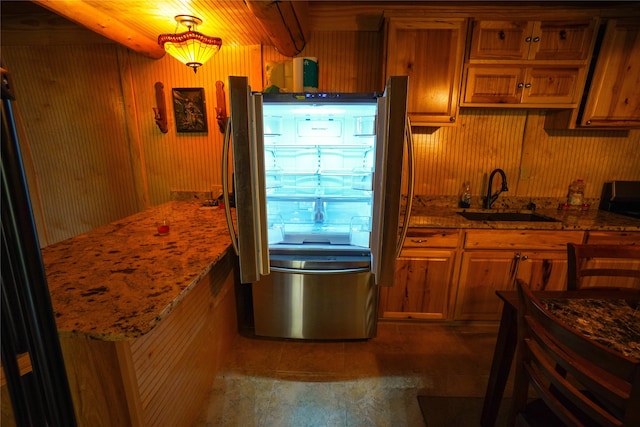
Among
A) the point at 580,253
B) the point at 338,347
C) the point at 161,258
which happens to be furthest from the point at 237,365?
the point at 580,253

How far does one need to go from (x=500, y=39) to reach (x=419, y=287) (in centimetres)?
179

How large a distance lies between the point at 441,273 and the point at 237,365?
1529 mm

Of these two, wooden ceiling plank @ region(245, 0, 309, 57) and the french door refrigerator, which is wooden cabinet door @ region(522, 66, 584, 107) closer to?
the french door refrigerator

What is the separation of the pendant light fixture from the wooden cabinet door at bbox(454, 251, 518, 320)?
220 centimetres

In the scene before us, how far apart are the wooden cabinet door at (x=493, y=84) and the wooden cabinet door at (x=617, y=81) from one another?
1.78 feet

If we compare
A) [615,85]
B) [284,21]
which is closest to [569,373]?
[284,21]

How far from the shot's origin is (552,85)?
77.2 inches

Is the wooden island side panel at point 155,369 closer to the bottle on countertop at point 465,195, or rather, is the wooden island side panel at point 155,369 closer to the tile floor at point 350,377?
the tile floor at point 350,377

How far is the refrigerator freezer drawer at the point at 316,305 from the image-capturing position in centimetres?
182

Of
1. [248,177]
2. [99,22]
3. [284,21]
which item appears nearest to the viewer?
[248,177]

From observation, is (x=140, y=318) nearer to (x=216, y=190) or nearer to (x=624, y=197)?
(x=216, y=190)

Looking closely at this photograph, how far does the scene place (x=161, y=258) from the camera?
1.31 metres

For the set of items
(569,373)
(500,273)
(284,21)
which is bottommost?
(500,273)

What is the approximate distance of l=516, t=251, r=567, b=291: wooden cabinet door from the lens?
1997mm
